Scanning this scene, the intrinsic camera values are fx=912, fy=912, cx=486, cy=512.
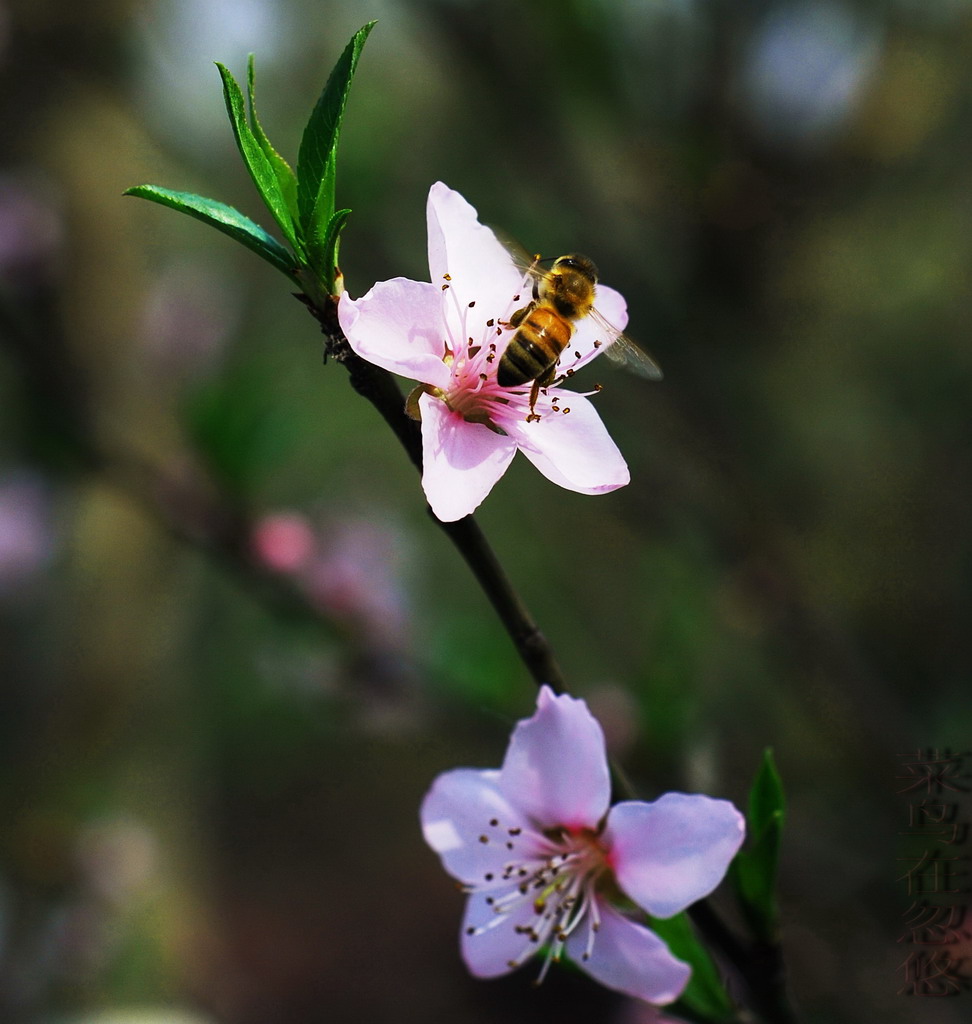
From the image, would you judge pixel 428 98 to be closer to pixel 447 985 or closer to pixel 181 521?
pixel 181 521

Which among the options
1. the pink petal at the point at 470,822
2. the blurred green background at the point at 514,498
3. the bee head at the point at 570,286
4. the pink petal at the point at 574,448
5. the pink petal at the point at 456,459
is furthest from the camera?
the blurred green background at the point at 514,498

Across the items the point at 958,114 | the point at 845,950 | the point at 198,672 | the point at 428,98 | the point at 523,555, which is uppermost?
the point at 428,98

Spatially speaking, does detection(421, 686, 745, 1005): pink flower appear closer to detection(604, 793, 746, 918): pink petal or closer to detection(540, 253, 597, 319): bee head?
detection(604, 793, 746, 918): pink petal

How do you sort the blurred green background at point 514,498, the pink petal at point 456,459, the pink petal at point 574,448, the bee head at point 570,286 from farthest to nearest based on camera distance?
1. the blurred green background at point 514,498
2. the bee head at point 570,286
3. the pink petal at point 574,448
4. the pink petal at point 456,459

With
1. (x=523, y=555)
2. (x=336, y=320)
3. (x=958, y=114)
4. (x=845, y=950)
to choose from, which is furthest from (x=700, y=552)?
(x=523, y=555)

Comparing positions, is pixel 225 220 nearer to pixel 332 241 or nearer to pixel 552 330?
pixel 332 241

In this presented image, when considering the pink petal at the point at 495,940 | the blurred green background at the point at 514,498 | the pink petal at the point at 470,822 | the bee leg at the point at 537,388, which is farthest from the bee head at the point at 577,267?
the blurred green background at the point at 514,498

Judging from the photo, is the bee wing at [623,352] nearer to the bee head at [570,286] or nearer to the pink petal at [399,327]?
the bee head at [570,286]

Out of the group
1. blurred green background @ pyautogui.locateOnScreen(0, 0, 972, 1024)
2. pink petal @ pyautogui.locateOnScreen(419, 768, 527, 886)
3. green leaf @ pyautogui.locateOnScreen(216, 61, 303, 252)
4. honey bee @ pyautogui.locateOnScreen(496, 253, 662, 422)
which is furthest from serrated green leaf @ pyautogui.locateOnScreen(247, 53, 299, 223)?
blurred green background @ pyautogui.locateOnScreen(0, 0, 972, 1024)
